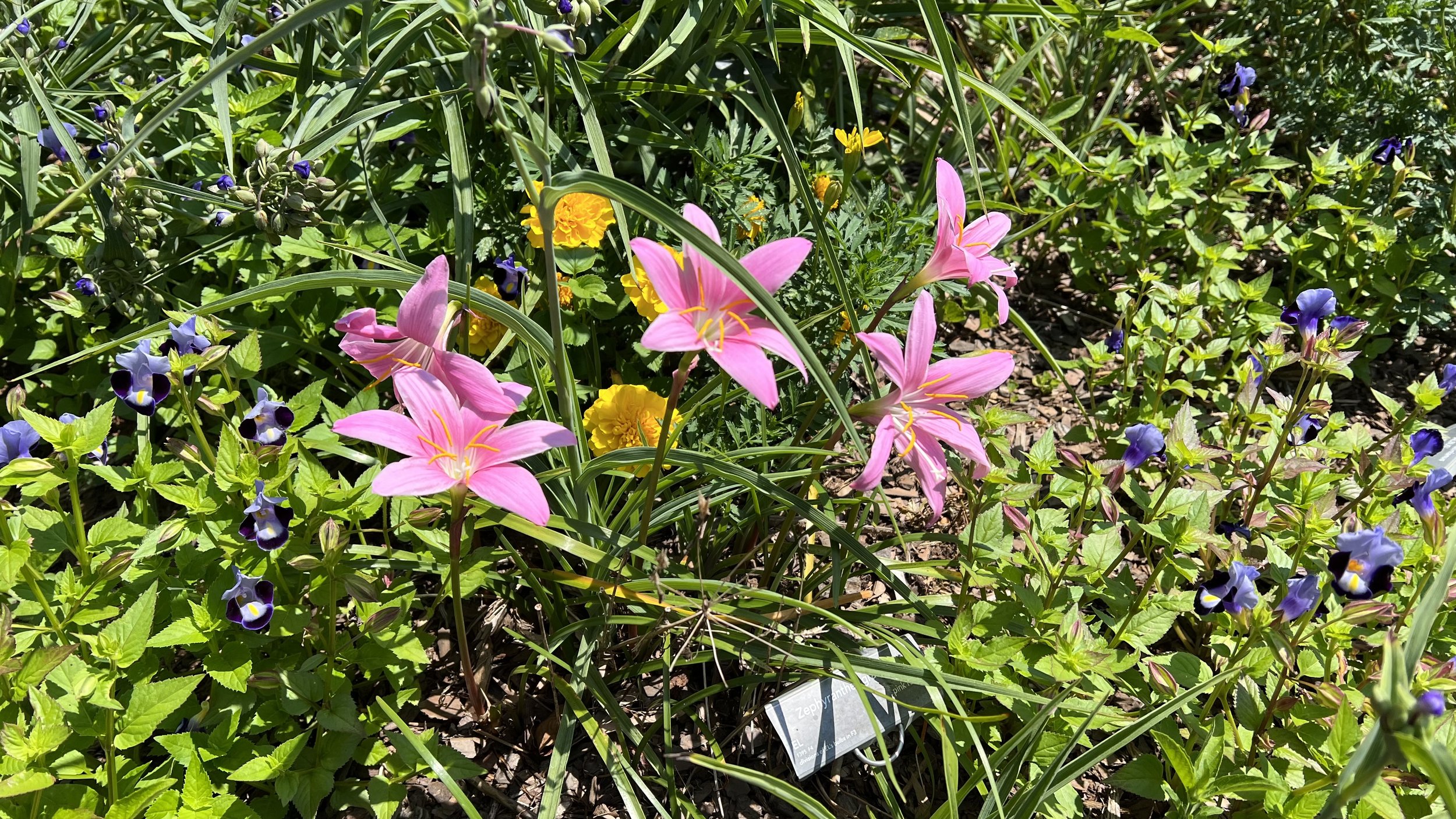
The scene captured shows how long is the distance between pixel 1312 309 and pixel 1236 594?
0.77 m

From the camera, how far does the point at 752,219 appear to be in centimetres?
208

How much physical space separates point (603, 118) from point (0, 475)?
1.50m

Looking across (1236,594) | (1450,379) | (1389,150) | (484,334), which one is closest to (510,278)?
(484,334)

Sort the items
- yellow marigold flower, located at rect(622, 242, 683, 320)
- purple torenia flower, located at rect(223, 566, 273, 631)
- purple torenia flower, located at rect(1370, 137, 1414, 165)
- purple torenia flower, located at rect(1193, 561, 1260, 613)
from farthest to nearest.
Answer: purple torenia flower, located at rect(1370, 137, 1414, 165) < yellow marigold flower, located at rect(622, 242, 683, 320) < purple torenia flower, located at rect(1193, 561, 1260, 613) < purple torenia flower, located at rect(223, 566, 273, 631)

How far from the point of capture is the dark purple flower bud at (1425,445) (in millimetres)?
1911

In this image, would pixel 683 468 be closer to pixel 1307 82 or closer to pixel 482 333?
pixel 482 333

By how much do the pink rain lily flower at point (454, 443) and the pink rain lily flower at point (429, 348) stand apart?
29 mm

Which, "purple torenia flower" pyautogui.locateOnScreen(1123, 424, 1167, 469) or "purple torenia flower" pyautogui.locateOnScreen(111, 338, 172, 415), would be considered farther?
"purple torenia flower" pyautogui.locateOnScreen(1123, 424, 1167, 469)

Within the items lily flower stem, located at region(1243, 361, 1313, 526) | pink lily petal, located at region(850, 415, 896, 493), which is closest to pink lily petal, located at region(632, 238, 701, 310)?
pink lily petal, located at region(850, 415, 896, 493)

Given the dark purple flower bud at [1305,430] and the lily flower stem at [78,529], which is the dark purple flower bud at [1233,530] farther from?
the lily flower stem at [78,529]

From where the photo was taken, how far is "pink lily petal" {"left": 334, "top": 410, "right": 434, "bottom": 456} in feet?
3.70

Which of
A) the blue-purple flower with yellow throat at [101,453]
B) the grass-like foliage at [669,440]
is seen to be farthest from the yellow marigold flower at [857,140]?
the blue-purple flower with yellow throat at [101,453]

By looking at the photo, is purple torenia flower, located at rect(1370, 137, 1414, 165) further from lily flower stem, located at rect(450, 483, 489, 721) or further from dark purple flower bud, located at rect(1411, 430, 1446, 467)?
lily flower stem, located at rect(450, 483, 489, 721)

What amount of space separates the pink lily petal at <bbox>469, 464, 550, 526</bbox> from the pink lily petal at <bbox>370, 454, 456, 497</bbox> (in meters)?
0.04
